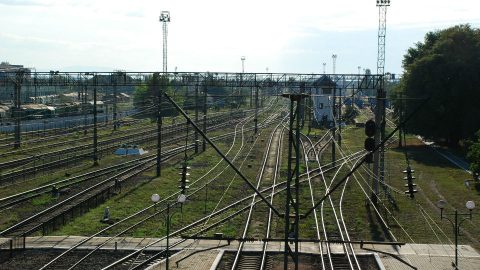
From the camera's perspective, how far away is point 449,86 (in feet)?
185

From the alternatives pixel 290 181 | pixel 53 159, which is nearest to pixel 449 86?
pixel 53 159

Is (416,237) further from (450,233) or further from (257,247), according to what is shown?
(257,247)

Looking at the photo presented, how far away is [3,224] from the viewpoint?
25938mm

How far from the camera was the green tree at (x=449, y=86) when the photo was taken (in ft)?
182

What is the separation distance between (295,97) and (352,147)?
160 ft

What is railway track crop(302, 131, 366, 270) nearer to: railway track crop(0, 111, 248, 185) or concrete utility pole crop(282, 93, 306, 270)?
concrete utility pole crop(282, 93, 306, 270)

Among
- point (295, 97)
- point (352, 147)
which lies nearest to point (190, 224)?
point (295, 97)

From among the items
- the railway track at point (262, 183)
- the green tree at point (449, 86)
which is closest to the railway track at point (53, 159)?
the railway track at point (262, 183)

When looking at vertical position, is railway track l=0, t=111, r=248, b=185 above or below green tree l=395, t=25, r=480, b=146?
below

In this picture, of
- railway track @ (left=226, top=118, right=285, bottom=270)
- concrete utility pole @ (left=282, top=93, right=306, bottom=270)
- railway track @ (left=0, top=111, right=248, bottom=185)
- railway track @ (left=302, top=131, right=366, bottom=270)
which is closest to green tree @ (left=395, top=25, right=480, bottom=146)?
railway track @ (left=226, top=118, right=285, bottom=270)

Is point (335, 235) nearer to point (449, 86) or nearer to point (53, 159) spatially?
point (53, 159)

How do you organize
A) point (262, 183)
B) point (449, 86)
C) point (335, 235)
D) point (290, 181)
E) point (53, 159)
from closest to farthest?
point (290, 181)
point (335, 235)
point (262, 183)
point (53, 159)
point (449, 86)

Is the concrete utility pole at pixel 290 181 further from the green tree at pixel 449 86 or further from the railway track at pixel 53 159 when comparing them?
the green tree at pixel 449 86

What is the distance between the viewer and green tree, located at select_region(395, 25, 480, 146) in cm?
5550
